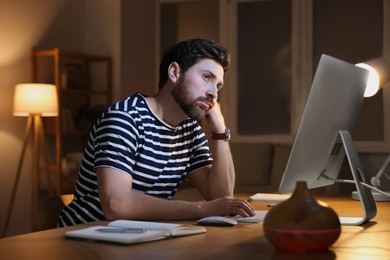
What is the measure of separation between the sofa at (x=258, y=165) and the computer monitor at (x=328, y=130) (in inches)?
157

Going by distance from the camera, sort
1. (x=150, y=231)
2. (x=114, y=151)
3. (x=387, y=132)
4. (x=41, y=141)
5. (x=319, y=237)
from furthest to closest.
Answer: (x=387, y=132), (x=41, y=141), (x=114, y=151), (x=150, y=231), (x=319, y=237)

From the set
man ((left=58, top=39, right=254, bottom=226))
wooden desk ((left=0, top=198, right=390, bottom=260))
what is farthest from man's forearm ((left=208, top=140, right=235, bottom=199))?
wooden desk ((left=0, top=198, right=390, bottom=260))

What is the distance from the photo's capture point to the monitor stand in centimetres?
182

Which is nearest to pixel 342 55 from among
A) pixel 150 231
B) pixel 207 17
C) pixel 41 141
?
pixel 207 17

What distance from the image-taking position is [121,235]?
1461 mm

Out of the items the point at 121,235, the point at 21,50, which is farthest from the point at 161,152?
the point at 21,50

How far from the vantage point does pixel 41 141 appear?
5.49 metres

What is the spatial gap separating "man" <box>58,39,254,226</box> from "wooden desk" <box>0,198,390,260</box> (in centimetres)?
26

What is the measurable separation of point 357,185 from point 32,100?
3768 mm

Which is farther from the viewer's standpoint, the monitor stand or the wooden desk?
the monitor stand

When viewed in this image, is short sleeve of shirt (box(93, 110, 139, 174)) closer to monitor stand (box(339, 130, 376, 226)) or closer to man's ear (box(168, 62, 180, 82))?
man's ear (box(168, 62, 180, 82))

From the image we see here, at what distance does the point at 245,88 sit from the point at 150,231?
511 cm

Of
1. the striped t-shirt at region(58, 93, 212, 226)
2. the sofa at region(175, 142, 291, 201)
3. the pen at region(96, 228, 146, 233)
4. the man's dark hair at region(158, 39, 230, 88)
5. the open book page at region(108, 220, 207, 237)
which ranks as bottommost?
the sofa at region(175, 142, 291, 201)

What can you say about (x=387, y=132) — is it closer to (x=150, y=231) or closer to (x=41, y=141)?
(x=41, y=141)
